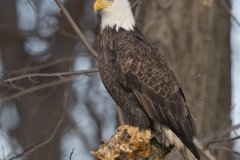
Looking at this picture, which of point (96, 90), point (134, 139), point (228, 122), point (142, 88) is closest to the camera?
point (134, 139)

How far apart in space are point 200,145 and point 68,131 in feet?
14.2

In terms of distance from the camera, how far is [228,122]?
9617 mm

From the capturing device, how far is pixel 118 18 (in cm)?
837

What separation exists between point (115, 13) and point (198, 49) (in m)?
2.22

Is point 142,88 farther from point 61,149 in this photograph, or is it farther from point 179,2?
point 61,149

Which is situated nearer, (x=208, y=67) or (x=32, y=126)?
(x=208, y=67)

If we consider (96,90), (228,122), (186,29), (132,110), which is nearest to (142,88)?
(132,110)

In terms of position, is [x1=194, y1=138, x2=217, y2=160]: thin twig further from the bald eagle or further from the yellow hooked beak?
the yellow hooked beak

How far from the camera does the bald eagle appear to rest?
25.7 ft

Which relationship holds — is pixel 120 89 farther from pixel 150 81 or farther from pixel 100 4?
pixel 100 4

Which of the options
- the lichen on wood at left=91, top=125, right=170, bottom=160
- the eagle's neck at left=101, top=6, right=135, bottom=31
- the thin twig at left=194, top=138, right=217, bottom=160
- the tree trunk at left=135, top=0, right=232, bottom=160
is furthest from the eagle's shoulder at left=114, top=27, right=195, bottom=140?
the tree trunk at left=135, top=0, right=232, bottom=160

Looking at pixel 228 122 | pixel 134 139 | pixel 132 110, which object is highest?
pixel 228 122

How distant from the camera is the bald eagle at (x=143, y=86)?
7828 mm

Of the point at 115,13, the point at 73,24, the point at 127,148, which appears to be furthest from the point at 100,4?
the point at 127,148
